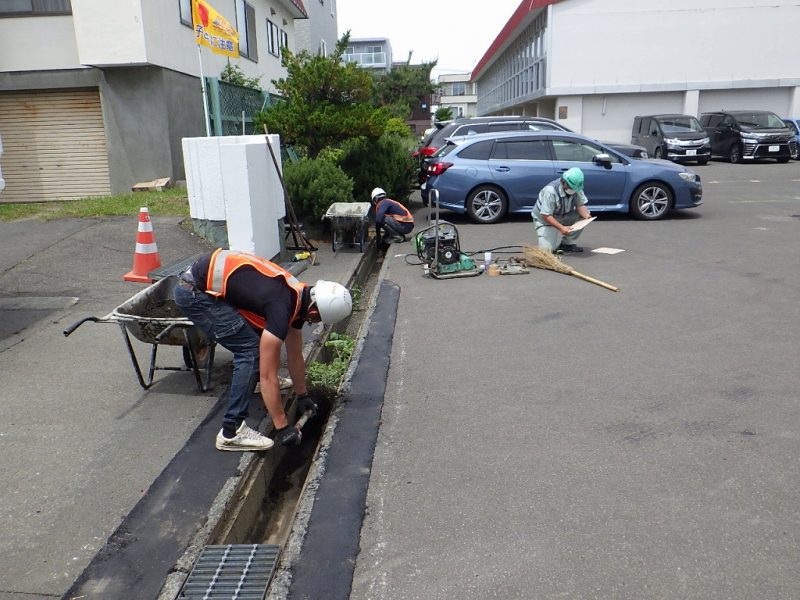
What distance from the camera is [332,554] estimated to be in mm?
3180

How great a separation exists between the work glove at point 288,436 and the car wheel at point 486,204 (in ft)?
28.1

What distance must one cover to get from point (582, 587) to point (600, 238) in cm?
868

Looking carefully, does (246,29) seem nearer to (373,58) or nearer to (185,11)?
(185,11)

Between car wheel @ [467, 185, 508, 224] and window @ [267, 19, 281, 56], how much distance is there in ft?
46.6

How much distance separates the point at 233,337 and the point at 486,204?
8844 millimetres

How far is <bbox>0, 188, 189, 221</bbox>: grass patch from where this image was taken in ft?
36.0

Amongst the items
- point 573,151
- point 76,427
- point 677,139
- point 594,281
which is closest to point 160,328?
point 76,427

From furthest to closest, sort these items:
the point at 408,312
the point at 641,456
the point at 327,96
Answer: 1. the point at 327,96
2. the point at 408,312
3. the point at 641,456

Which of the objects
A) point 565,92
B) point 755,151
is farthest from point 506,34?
point 755,151

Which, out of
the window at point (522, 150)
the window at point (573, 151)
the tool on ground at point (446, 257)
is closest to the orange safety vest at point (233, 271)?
the tool on ground at point (446, 257)

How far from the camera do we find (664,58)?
29.3 metres

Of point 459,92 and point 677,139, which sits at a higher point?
point 459,92

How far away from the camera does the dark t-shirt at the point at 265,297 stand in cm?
394

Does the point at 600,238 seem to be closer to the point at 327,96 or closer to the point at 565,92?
the point at 327,96
